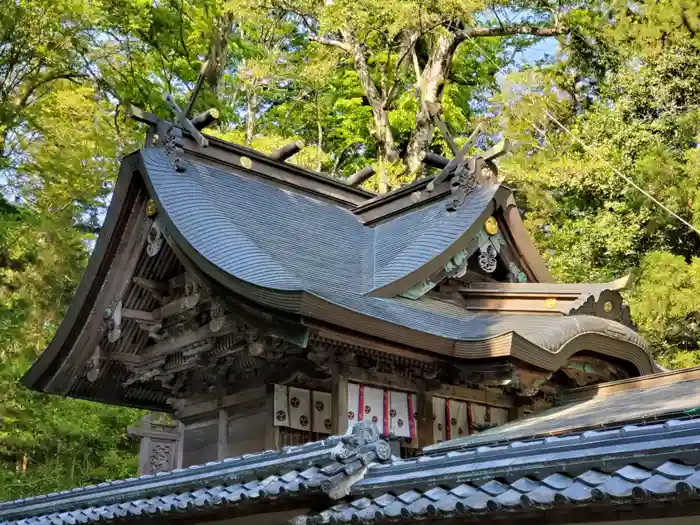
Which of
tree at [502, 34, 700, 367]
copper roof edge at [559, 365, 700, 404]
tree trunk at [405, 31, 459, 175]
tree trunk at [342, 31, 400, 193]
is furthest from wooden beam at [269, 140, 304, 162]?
tree trunk at [342, 31, 400, 193]

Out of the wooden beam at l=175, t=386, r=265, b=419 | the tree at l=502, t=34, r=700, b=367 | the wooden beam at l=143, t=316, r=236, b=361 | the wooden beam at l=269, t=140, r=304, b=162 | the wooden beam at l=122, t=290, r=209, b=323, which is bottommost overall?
the wooden beam at l=175, t=386, r=265, b=419

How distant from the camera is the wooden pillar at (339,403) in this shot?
6.90 metres

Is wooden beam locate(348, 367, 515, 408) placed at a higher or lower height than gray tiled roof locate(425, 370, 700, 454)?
higher

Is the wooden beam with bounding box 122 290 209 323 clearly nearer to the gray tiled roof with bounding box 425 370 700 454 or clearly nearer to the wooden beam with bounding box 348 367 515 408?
the wooden beam with bounding box 348 367 515 408

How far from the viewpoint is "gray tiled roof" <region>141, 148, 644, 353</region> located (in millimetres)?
6965

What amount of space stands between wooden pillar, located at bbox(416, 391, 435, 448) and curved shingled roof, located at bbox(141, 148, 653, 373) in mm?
738

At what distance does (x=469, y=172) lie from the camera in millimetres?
9141

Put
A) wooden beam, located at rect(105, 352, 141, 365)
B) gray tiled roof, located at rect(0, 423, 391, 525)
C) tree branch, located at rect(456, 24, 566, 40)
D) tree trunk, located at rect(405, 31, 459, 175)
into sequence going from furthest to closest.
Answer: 1. tree branch, located at rect(456, 24, 566, 40)
2. tree trunk, located at rect(405, 31, 459, 175)
3. wooden beam, located at rect(105, 352, 141, 365)
4. gray tiled roof, located at rect(0, 423, 391, 525)

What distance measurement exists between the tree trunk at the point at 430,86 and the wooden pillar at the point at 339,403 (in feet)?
42.3

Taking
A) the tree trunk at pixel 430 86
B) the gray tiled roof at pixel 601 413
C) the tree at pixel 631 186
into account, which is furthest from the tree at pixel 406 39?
the gray tiled roof at pixel 601 413

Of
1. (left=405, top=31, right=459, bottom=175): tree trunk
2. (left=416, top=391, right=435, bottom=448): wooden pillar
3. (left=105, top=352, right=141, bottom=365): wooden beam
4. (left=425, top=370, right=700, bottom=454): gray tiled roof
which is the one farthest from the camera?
(left=405, top=31, right=459, bottom=175): tree trunk

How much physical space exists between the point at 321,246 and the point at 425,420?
245 centimetres

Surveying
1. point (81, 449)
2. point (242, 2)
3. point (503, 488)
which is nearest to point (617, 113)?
point (242, 2)

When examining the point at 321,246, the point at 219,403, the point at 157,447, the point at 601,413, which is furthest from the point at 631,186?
the point at 601,413
